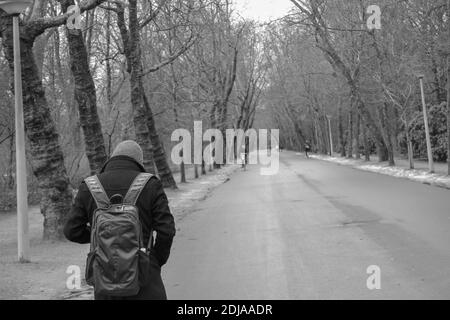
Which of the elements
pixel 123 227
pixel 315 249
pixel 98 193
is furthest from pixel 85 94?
pixel 123 227

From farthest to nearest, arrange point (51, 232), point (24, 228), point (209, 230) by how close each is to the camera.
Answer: point (209, 230), point (51, 232), point (24, 228)

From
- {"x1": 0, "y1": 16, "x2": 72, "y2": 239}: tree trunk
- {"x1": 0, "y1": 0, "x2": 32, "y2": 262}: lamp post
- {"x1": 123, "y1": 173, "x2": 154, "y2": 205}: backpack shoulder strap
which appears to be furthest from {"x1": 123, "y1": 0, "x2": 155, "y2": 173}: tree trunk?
{"x1": 123, "y1": 173, "x2": 154, "y2": 205}: backpack shoulder strap

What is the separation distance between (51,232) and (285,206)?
7.17 metres

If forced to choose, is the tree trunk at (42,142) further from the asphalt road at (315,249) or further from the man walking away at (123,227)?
the man walking away at (123,227)

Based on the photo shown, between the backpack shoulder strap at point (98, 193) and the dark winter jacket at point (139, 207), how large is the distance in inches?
1.4

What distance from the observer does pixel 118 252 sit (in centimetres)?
390

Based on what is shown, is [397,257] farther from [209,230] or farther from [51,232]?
[51,232]

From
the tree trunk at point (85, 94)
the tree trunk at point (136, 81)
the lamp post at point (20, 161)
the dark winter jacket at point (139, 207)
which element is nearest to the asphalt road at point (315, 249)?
the lamp post at point (20, 161)

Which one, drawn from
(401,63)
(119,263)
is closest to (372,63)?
(401,63)

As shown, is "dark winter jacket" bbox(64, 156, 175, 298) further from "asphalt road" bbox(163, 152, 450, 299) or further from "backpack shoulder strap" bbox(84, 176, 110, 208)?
"asphalt road" bbox(163, 152, 450, 299)

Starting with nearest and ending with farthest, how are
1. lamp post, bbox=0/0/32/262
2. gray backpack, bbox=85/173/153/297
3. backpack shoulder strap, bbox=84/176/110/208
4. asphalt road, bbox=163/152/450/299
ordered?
gray backpack, bbox=85/173/153/297 < backpack shoulder strap, bbox=84/176/110/208 < asphalt road, bbox=163/152/450/299 < lamp post, bbox=0/0/32/262

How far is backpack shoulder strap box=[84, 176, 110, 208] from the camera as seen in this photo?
4.06 m

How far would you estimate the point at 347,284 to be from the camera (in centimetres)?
711

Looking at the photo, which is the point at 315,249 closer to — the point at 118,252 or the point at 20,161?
the point at 20,161
